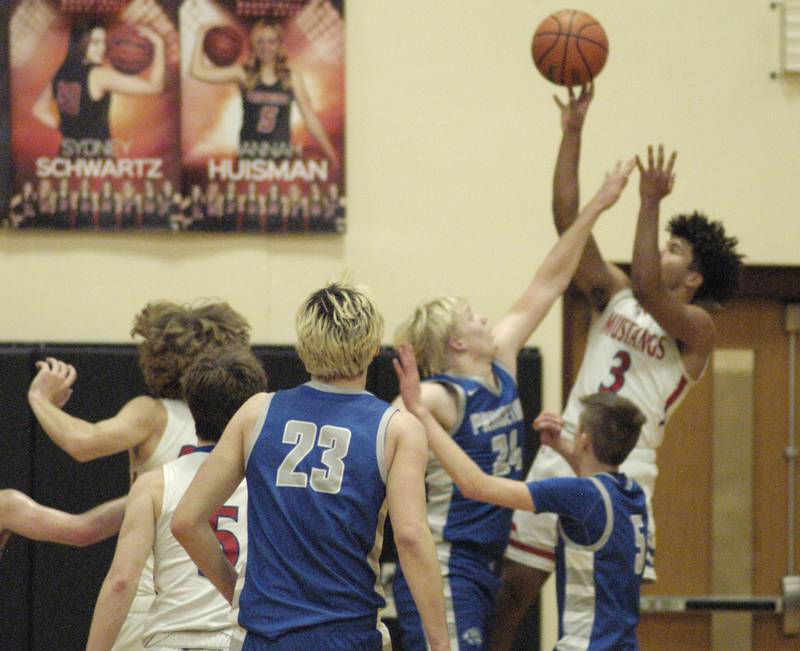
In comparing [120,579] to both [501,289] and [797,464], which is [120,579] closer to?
[501,289]

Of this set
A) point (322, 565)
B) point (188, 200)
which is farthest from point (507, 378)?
point (188, 200)

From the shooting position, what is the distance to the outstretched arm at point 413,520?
2.65 metres

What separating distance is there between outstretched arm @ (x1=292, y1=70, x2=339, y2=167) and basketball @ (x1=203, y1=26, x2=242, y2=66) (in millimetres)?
307

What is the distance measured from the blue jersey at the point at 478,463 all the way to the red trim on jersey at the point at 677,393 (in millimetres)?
989

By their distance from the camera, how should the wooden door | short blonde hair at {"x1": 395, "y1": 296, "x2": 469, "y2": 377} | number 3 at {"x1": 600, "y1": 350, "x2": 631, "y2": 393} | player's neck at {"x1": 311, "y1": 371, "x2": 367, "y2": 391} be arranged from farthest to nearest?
the wooden door < number 3 at {"x1": 600, "y1": 350, "x2": 631, "y2": 393} < short blonde hair at {"x1": 395, "y1": 296, "x2": 469, "y2": 377} < player's neck at {"x1": 311, "y1": 371, "x2": 367, "y2": 391}

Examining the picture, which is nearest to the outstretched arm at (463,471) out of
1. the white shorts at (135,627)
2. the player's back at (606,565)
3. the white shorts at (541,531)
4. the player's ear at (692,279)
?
the player's back at (606,565)

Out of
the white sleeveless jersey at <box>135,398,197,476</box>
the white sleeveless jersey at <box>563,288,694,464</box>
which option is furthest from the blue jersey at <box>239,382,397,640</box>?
the white sleeveless jersey at <box>563,288,694,464</box>

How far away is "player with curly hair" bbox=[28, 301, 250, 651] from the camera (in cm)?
350

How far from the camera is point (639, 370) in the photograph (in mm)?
4836

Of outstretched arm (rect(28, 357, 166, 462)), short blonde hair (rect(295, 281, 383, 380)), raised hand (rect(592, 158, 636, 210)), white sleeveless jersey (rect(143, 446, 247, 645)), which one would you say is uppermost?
raised hand (rect(592, 158, 636, 210))

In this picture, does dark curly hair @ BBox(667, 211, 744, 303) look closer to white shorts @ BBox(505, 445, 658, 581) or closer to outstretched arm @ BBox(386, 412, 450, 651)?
white shorts @ BBox(505, 445, 658, 581)

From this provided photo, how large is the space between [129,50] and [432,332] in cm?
240

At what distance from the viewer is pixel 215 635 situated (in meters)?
2.99

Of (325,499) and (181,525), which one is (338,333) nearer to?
(325,499)
